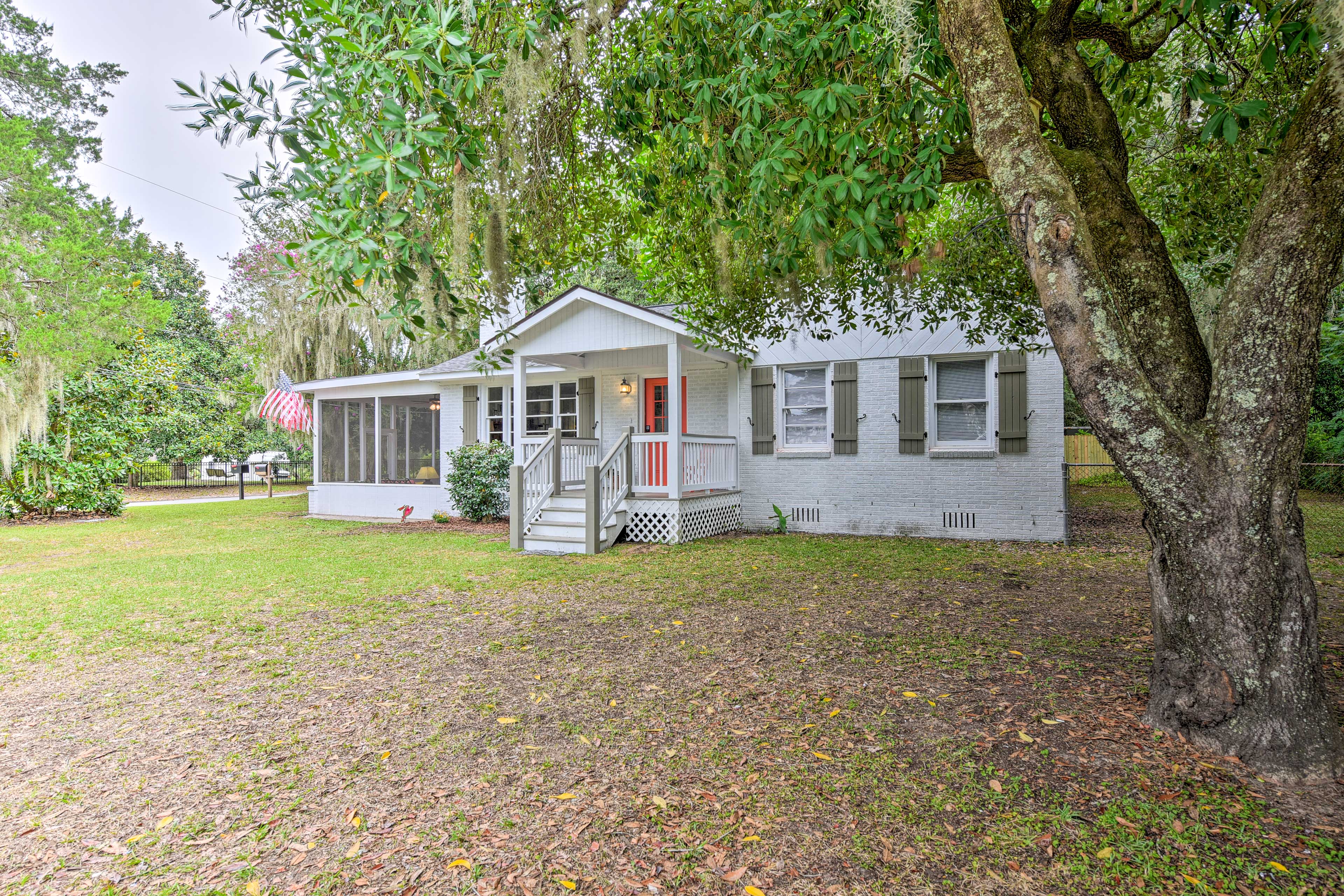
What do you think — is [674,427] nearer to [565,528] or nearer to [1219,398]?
[565,528]

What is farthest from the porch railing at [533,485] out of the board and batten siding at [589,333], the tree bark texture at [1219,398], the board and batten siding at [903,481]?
the tree bark texture at [1219,398]

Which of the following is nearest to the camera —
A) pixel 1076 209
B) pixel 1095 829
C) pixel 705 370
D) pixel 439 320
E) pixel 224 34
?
pixel 1095 829

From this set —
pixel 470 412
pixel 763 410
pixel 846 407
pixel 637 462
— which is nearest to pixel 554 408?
pixel 470 412

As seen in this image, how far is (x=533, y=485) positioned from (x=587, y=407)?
2.80 metres

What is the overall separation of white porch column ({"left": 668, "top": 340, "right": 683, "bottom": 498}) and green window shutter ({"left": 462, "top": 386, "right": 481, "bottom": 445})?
515 centimetres

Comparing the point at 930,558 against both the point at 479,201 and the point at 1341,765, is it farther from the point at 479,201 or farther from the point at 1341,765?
the point at 479,201

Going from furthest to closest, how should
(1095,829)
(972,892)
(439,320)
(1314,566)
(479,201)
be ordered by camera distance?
(1314,566) < (479,201) < (439,320) < (1095,829) < (972,892)

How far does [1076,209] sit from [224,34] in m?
5.87

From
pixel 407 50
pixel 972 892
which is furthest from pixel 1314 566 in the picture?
pixel 407 50

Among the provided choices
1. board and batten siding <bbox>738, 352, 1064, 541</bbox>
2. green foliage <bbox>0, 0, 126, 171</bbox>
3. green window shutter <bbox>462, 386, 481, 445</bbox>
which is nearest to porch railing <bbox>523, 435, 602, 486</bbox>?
board and batten siding <bbox>738, 352, 1064, 541</bbox>

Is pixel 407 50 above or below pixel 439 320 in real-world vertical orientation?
above

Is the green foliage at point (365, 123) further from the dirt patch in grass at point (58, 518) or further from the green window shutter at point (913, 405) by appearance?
the dirt patch in grass at point (58, 518)

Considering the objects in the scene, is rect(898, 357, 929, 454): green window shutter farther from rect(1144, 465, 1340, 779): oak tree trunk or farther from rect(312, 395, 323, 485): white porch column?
rect(312, 395, 323, 485): white porch column

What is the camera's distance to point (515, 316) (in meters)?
12.6
